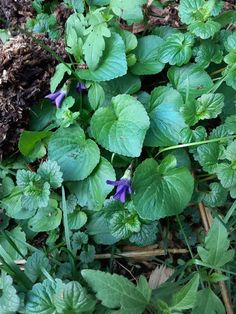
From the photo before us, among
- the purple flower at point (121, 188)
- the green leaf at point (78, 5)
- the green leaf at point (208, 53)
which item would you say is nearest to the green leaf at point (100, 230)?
the purple flower at point (121, 188)

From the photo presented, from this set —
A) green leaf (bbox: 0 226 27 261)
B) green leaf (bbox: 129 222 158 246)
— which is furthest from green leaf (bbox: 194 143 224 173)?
green leaf (bbox: 0 226 27 261)

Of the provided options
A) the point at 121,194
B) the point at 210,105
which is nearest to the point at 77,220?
the point at 121,194

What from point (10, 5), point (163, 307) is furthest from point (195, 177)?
point (10, 5)

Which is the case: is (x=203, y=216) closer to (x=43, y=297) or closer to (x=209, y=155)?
(x=209, y=155)

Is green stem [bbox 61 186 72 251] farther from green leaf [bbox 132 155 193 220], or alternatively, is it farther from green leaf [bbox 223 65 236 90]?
green leaf [bbox 223 65 236 90]

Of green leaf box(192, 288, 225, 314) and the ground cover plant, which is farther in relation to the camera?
the ground cover plant

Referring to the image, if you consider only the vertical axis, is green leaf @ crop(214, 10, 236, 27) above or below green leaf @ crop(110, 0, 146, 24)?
below

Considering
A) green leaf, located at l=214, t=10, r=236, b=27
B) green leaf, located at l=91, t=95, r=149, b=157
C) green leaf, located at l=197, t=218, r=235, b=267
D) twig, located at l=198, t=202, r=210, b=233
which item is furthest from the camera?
green leaf, located at l=214, t=10, r=236, b=27
